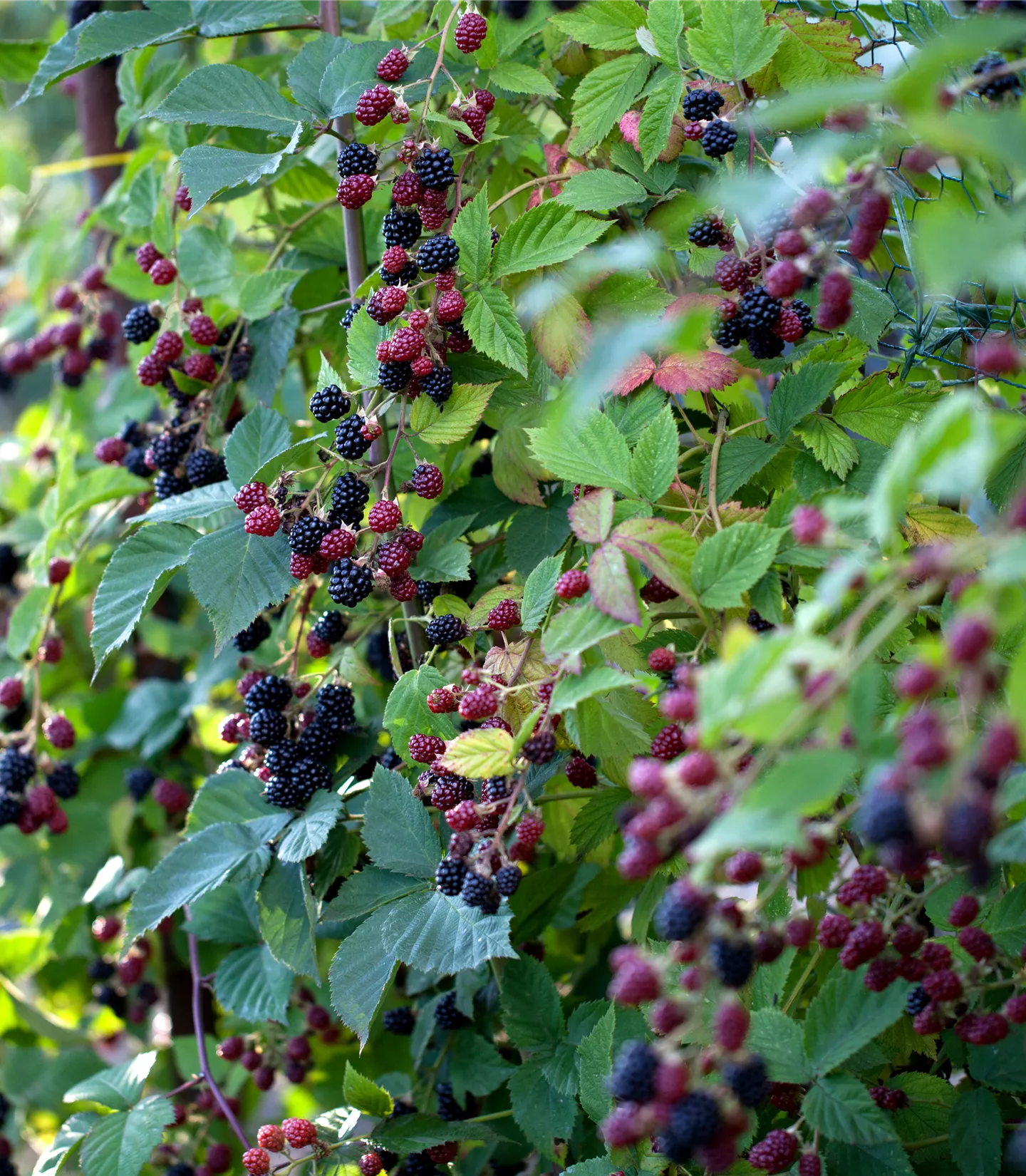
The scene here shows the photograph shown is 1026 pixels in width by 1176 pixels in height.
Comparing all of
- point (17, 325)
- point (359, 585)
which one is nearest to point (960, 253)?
point (359, 585)

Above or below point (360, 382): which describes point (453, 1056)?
below

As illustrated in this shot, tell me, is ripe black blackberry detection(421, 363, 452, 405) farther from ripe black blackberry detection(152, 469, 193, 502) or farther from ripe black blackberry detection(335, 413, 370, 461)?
ripe black blackberry detection(152, 469, 193, 502)

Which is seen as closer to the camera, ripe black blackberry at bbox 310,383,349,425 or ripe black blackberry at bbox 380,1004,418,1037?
ripe black blackberry at bbox 310,383,349,425

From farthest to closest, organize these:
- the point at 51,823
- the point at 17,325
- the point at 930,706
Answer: the point at 17,325
the point at 51,823
the point at 930,706

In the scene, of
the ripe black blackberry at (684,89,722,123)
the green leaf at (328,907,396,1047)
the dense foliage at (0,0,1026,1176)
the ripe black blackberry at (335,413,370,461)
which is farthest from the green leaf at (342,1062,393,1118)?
the ripe black blackberry at (684,89,722,123)

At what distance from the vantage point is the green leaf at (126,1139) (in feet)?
3.38

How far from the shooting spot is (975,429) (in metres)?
0.41

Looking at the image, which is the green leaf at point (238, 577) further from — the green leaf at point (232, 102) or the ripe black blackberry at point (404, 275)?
the green leaf at point (232, 102)

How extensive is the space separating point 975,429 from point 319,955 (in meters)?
1.28

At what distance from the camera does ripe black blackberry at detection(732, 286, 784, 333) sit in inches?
32.5

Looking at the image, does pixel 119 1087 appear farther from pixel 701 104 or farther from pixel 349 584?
pixel 701 104

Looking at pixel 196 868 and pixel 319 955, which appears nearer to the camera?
pixel 196 868

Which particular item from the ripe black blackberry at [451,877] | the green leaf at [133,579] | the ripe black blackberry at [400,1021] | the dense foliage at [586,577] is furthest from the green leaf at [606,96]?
the ripe black blackberry at [400,1021]

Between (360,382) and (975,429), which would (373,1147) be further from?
(975,429)
